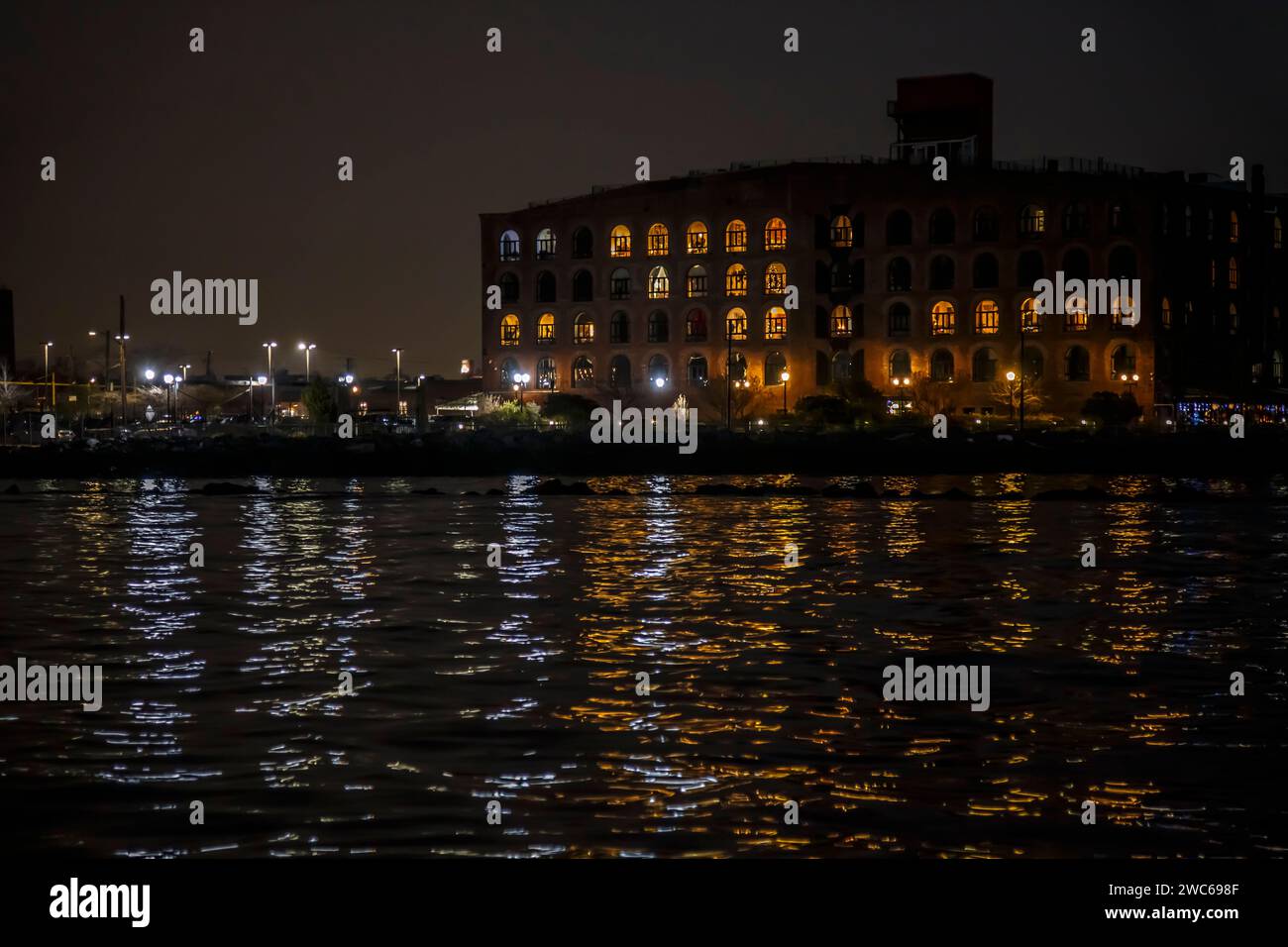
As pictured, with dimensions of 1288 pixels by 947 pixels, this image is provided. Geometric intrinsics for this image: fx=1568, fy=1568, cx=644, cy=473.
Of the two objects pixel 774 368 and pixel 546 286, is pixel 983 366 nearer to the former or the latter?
pixel 774 368

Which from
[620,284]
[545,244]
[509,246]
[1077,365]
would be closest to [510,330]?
[509,246]

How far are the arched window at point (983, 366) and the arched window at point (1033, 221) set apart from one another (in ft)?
25.9

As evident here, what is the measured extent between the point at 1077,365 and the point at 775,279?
799 inches

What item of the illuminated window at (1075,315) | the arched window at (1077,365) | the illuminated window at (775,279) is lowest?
the arched window at (1077,365)

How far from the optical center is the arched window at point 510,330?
372 ft

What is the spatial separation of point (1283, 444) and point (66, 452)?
180 feet

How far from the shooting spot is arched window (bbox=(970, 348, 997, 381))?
329ft

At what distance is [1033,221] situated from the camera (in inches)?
3937

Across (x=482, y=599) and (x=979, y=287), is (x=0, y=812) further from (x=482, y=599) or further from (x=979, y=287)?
(x=979, y=287)

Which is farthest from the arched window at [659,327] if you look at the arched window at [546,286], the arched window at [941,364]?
the arched window at [941,364]

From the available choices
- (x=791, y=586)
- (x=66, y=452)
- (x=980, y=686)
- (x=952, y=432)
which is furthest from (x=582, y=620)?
(x=952, y=432)

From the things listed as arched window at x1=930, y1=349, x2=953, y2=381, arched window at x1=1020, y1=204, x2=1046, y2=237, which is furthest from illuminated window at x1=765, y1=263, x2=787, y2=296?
arched window at x1=1020, y1=204, x2=1046, y2=237

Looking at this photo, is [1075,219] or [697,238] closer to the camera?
[1075,219]

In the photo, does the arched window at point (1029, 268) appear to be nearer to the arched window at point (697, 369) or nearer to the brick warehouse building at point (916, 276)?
the brick warehouse building at point (916, 276)
